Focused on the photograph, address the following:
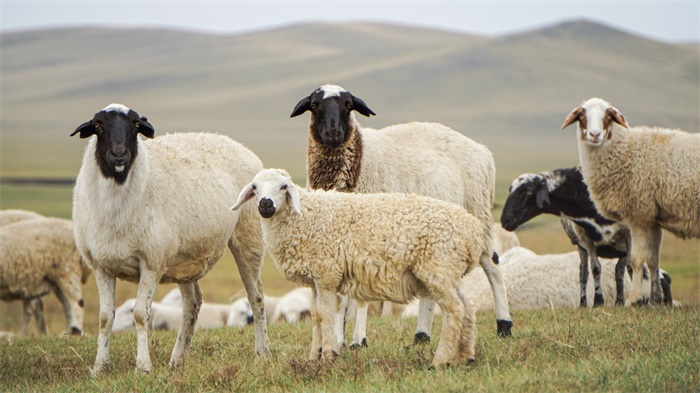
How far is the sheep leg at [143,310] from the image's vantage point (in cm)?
816

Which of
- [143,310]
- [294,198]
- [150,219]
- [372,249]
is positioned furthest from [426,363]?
[150,219]

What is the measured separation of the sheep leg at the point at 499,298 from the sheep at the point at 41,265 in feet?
28.2

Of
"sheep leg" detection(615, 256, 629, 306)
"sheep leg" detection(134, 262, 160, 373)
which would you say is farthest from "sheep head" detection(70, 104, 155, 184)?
"sheep leg" detection(615, 256, 629, 306)

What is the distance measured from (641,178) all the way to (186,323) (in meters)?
6.42

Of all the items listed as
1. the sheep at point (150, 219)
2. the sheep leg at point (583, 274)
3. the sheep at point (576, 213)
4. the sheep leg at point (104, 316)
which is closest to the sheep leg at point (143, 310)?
the sheep at point (150, 219)

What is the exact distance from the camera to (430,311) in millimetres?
9266

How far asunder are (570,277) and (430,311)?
574cm

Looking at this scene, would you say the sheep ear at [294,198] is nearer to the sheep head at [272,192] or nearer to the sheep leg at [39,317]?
the sheep head at [272,192]

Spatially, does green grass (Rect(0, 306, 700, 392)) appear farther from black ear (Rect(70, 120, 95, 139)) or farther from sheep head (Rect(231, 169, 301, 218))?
black ear (Rect(70, 120, 95, 139))

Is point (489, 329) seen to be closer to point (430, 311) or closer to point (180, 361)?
point (430, 311)

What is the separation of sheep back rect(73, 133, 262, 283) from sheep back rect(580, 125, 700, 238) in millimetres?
5139

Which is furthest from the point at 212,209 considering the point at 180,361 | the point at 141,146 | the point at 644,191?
the point at 644,191

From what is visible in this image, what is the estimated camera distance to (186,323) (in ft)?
29.9

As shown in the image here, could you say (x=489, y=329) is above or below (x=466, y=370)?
below
